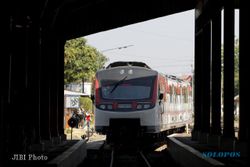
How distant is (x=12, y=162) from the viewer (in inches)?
529

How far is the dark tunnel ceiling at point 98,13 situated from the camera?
21.1m

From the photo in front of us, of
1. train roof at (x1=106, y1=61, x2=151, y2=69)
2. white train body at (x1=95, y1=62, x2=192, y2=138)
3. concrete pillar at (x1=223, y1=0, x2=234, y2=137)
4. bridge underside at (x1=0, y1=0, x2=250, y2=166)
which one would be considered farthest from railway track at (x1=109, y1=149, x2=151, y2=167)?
train roof at (x1=106, y1=61, x2=151, y2=69)

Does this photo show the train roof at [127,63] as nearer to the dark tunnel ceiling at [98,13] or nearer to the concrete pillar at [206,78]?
the dark tunnel ceiling at [98,13]

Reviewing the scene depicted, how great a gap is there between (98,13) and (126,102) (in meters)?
3.64

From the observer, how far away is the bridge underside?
1745 centimetres

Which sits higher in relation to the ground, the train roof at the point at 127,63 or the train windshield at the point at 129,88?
the train roof at the point at 127,63

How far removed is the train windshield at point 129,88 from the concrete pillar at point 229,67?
7.12m

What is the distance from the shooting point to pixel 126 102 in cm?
2509

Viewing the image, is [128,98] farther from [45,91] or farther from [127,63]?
[45,91]

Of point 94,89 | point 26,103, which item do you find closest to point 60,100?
point 94,89

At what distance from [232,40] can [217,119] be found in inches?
149

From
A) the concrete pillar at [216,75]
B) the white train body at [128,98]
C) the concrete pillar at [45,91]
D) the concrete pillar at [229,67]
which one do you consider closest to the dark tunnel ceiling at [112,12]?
the concrete pillar at [45,91]

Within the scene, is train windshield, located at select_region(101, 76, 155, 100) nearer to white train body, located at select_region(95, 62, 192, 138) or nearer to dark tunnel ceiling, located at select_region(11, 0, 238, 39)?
white train body, located at select_region(95, 62, 192, 138)

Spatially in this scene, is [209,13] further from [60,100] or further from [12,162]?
[12,162]
